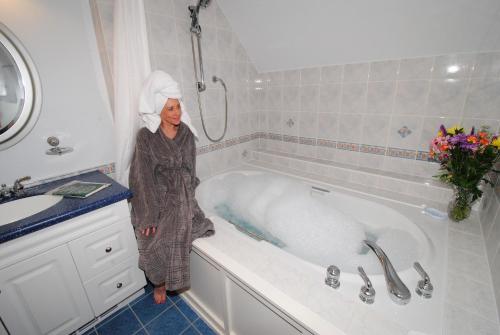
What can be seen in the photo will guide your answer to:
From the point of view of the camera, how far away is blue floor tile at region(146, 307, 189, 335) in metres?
1.35

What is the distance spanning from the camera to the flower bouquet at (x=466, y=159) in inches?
44.0

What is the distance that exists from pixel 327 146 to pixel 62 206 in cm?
202

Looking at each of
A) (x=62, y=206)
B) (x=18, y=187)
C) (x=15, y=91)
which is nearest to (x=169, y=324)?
(x=62, y=206)

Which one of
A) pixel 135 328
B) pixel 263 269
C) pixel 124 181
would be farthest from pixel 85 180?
pixel 263 269

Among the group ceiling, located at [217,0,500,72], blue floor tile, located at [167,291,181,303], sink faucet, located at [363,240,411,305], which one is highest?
ceiling, located at [217,0,500,72]

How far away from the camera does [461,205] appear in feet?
4.30

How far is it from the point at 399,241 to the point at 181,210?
1.38 meters

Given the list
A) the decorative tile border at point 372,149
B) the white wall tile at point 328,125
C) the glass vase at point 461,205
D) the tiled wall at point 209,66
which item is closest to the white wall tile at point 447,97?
the decorative tile border at point 372,149

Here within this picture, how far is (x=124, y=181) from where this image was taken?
1524 mm

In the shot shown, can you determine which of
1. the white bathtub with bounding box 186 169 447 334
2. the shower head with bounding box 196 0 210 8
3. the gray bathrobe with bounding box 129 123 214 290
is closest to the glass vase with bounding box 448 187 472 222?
the white bathtub with bounding box 186 169 447 334

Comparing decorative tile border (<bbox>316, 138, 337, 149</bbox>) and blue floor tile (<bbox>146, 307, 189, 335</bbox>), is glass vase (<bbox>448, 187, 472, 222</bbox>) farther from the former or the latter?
blue floor tile (<bbox>146, 307, 189, 335</bbox>)

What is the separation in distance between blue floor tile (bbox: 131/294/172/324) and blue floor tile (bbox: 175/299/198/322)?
0.07 metres

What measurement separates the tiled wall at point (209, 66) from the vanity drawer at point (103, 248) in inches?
35.1

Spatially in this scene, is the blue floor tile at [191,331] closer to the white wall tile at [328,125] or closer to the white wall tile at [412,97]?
the white wall tile at [328,125]
